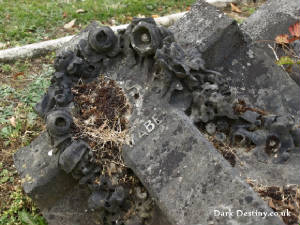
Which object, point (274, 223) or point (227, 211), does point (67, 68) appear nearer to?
point (227, 211)

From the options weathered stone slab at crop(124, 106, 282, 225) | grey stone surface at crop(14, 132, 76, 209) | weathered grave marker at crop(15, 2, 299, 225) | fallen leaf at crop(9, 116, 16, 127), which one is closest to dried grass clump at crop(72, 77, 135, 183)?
weathered grave marker at crop(15, 2, 299, 225)

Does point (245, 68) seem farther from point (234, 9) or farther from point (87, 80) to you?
point (234, 9)

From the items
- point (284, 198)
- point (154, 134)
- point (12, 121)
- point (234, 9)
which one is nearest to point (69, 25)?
point (12, 121)

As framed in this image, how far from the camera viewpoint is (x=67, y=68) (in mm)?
3285

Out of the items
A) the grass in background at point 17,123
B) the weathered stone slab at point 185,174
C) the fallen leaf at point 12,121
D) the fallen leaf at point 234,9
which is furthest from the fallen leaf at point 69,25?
the weathered stone slab at point 185,174

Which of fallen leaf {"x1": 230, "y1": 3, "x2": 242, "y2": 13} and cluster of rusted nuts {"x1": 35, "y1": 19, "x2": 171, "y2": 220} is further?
fallen leaf {"x1": 230, "y1": 3, "x2": 242, "y2": 13}

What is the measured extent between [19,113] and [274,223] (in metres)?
3.64

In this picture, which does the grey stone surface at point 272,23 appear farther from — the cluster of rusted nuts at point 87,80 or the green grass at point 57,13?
the green grass at point 57,13

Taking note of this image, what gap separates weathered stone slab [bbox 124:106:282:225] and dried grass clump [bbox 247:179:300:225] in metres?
0.36

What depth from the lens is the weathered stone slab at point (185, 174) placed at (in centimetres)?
233

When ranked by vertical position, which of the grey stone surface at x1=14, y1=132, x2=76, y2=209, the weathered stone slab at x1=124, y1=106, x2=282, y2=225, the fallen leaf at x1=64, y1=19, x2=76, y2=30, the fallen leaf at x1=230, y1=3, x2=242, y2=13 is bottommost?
the fallen leaf at x1=64, y1=19, x2=76, y2=30

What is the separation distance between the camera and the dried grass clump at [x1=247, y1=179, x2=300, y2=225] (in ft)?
8.20

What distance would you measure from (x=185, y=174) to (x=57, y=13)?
5.34 metres

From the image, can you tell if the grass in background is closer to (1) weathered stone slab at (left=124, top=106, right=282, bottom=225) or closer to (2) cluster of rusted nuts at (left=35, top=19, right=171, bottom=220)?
(2) cluster of rusted nuts at (left=35, top=19, right=171, bottom=220)
